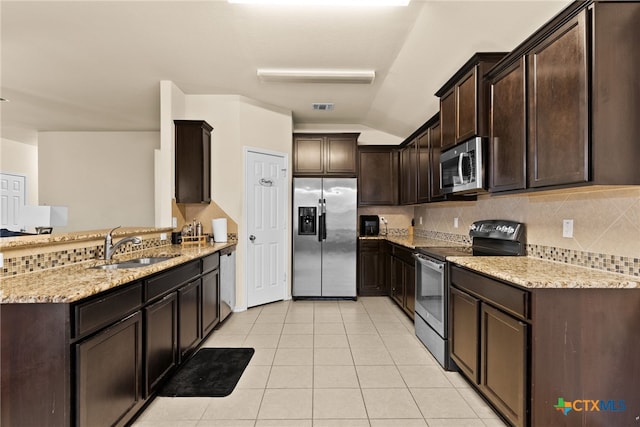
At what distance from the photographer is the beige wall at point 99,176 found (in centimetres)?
580

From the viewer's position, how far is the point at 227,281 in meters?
3.76

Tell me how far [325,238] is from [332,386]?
2.48m

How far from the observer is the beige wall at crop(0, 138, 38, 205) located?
602 centimetres

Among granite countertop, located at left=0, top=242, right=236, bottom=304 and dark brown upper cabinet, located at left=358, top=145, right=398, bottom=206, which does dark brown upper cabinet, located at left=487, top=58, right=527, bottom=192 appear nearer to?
granite countertop, located at left=0, top=242, right=236, bottom=304

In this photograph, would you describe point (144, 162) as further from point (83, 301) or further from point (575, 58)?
point (575, 58)

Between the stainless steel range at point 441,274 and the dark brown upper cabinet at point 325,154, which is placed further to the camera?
the dark brown upper cabinet at point 325,154

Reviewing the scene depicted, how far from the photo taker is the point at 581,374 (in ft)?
5.22

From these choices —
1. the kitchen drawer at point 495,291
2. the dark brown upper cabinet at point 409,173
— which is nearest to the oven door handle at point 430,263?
the kitchen drawer at point 495,291

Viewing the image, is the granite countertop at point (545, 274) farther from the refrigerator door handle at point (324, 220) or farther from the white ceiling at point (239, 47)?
the refrigerator door handle at point (324, 220)

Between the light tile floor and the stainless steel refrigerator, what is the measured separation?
3.40 feet

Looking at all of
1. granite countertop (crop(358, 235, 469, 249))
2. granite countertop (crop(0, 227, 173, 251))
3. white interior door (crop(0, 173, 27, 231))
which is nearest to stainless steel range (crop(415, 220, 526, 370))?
granite countertop (crop(358, 235, 469, 249))

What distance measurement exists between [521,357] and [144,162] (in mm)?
6300

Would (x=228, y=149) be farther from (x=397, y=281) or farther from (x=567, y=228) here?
(x=567, y=228)

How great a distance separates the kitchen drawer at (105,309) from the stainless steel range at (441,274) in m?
2.26
